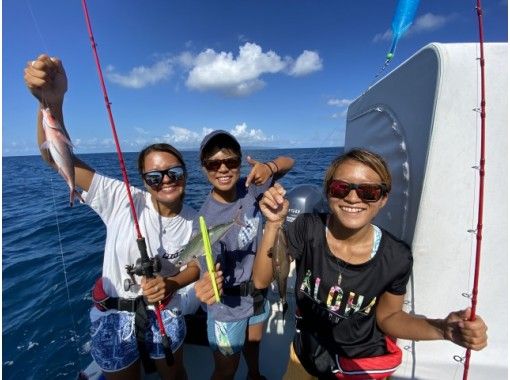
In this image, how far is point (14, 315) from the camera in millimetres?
5219

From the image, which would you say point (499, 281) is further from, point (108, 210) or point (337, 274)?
point (108, 210)

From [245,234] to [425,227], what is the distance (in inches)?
61.5

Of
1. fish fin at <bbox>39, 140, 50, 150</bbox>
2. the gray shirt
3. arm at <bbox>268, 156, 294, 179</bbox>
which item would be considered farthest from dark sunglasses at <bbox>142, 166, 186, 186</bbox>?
arm at <bbox>268, 156, 294, 179</bbox>

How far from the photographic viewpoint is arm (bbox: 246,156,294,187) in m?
2.41

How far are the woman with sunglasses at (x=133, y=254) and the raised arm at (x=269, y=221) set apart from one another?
995 mm

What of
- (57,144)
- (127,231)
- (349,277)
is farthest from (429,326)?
(57,144)

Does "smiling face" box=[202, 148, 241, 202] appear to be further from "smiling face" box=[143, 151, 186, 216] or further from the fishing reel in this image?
the fishing reel

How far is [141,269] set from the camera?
2330 mm

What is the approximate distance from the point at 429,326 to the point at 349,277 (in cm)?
61

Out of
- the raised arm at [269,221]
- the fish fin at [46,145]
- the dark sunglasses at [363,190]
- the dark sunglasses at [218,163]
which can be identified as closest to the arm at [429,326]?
the dark sunglasses at [363,190]

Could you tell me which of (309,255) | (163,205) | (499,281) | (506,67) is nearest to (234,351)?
(309,255)

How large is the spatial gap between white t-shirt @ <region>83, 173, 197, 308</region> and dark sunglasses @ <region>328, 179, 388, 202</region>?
1610mm

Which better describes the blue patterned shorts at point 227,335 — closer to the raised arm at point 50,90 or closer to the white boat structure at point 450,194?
the white boat structure at point 450,194

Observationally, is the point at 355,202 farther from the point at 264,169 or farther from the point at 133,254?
the point at 133,254
